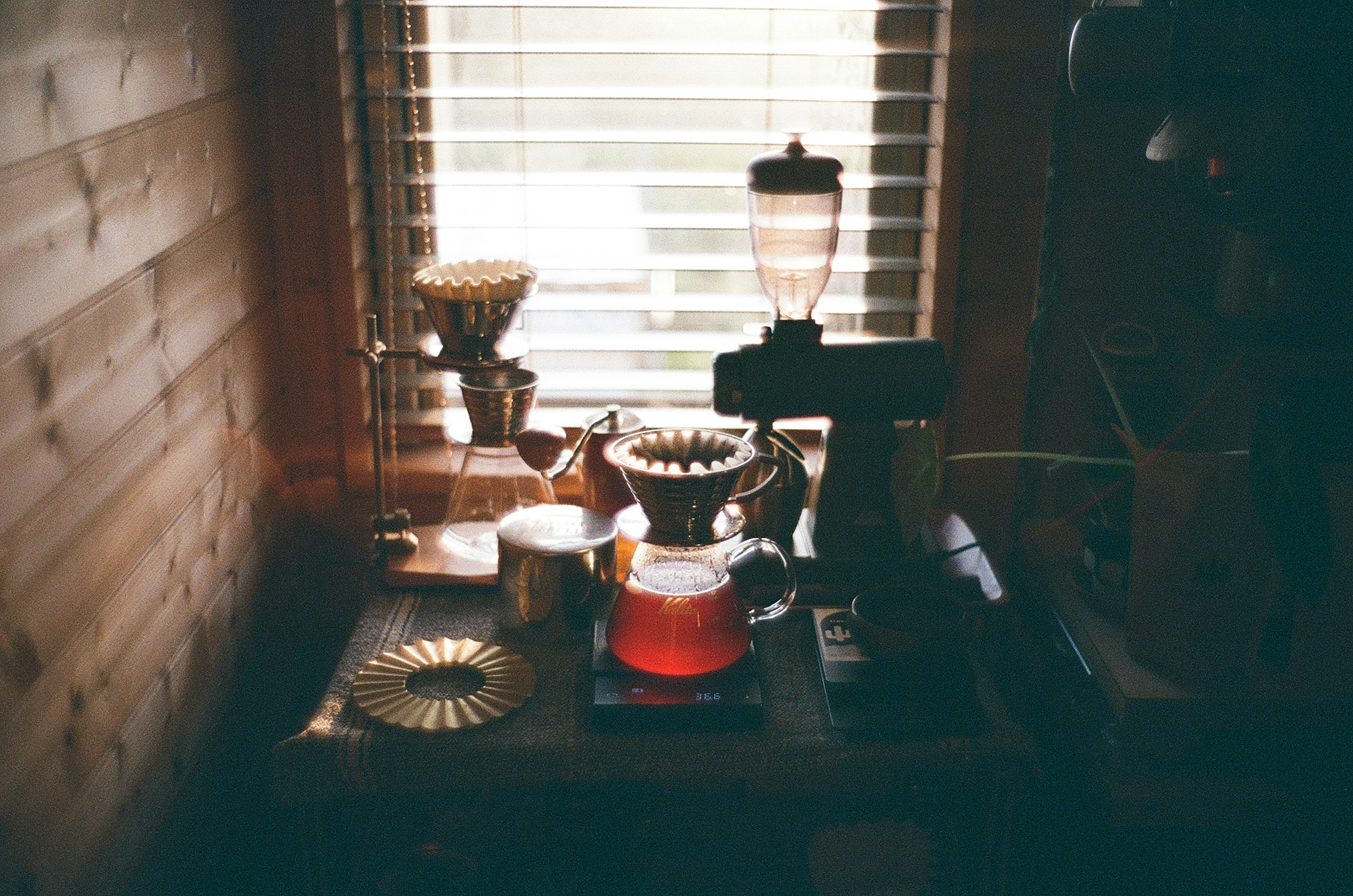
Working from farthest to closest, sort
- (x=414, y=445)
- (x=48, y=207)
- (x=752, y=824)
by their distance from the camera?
(x=414, y=445) → (x=752, y=824) → (x=48, y=207)

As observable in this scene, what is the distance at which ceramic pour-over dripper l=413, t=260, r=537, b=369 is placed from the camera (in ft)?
4.79

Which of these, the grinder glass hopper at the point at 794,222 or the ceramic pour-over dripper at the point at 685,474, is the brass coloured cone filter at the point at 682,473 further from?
the grinder glass hopper at the point at 794,222

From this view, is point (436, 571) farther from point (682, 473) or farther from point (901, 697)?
point (901, 697)

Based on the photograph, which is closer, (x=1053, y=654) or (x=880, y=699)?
(x=880, y=699)

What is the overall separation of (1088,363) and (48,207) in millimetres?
1480

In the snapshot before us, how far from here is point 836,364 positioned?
1433mm

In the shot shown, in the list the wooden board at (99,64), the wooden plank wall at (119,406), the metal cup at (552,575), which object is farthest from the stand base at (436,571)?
the wooden board at (99,64)

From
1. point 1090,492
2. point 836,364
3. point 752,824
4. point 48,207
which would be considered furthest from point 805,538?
point 48,207

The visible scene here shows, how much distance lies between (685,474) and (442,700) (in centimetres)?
41

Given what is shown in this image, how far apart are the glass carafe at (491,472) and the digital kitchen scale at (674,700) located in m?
0.34

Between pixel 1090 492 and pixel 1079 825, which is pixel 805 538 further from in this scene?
pixel 1079 825

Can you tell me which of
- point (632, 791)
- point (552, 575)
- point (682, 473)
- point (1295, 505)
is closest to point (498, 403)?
point (552, 575)

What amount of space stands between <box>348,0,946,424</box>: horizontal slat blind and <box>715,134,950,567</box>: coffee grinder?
13.7 inches

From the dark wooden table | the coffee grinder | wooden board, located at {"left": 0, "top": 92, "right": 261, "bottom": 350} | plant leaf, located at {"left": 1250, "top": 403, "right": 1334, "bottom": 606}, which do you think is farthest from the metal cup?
plant leaf, located at {"left": 1250, "top": 403, "right": 1334, "bottom": 606}
